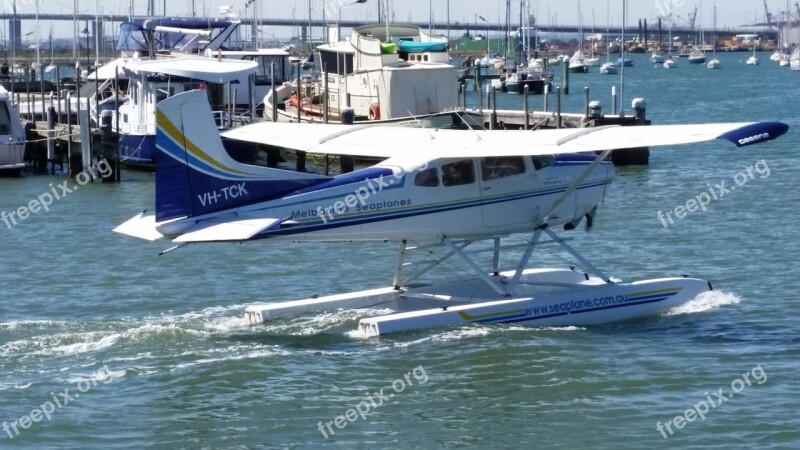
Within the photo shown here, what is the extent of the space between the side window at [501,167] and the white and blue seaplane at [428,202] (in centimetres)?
1

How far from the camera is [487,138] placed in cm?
1678

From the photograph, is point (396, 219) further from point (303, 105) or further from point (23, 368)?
point (303, 105)

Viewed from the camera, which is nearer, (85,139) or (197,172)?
(197,172)

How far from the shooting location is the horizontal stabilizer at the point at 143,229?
15250 mm

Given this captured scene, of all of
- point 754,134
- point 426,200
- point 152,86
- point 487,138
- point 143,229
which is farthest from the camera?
point 152,86

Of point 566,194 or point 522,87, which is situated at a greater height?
point 522,87

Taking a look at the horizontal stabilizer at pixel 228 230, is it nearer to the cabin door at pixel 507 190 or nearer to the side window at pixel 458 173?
the side window at pixel 458 173

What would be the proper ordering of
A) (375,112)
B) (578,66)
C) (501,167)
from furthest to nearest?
(578,66) < (375,112) < (501,167)

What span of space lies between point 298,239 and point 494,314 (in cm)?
256

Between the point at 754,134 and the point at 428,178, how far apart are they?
388 centimetres

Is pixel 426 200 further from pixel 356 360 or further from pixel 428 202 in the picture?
pixel 356 360

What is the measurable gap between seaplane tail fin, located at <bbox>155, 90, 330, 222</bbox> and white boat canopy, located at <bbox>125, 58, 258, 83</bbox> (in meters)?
18.8

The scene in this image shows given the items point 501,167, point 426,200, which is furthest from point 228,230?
point 501,167

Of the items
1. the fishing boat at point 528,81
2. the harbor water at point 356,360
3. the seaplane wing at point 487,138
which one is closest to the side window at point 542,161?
the seaplane wing at point 487,138
